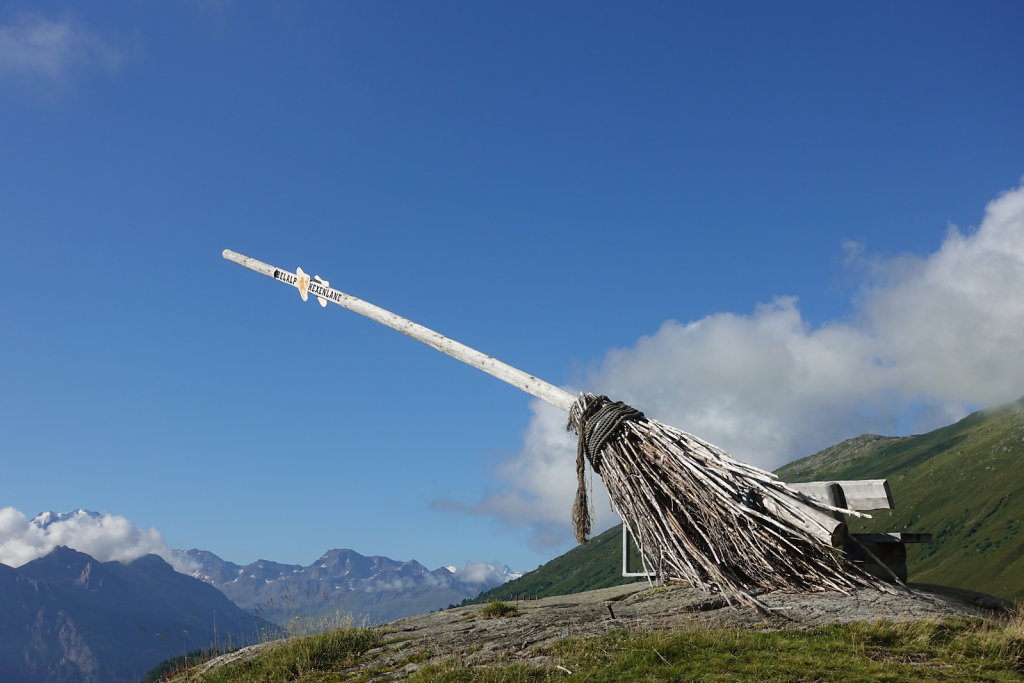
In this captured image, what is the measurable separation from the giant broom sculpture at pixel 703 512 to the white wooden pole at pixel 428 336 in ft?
2.64

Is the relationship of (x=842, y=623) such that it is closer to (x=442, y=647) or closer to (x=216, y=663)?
(x=442, y=647)

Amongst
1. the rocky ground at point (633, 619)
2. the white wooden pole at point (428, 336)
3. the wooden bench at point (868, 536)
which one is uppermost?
the white wooden pole at point (428, 336)

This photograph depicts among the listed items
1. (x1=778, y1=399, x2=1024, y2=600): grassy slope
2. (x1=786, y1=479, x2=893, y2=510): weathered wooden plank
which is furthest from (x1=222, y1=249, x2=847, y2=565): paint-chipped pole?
(x1=778, y1=399, x2=1024, y2=600): grassy slope

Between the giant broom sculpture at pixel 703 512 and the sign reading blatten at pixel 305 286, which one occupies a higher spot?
the sign reading blatten at pixel 305 286

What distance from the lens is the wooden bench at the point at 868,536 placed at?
1217cm

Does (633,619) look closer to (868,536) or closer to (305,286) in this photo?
(868,536)

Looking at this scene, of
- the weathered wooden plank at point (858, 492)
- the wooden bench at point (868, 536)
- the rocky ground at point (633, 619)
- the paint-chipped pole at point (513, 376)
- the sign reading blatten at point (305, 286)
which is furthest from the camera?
the sign reading blatten at point (305, 286)

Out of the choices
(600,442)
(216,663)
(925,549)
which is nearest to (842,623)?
(600,442)

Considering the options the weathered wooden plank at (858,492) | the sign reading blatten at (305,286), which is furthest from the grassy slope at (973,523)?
the sign reading blatten at (305,286)

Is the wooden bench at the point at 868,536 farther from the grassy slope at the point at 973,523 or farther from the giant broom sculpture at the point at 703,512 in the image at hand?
the grassy slope at the point at 973,523

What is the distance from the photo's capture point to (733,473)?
12.5m

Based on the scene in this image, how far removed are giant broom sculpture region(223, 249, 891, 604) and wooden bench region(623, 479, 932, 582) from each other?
1.42 feet

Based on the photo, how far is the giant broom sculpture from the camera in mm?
11711

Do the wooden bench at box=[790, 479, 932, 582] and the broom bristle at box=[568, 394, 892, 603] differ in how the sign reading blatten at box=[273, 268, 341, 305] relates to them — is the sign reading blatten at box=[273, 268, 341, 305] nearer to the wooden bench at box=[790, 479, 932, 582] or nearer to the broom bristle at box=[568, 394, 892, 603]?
the broom bristle at box=[568, 394, 892, 603]
